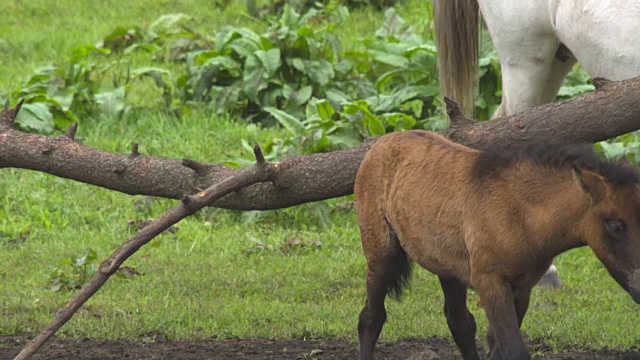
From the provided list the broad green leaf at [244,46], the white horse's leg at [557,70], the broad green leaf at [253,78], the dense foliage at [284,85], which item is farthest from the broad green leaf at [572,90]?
the broad green leaf at [244,46]

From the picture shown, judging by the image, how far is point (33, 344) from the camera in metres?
4.46

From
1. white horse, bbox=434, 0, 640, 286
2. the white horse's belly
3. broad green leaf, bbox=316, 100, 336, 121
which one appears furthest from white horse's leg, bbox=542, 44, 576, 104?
broad green leaf, bbox=316, 100, 336, 121

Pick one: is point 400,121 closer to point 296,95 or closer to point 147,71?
point 296,95

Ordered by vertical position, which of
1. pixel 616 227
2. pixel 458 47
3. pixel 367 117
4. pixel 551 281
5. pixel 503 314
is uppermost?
pixel 616 227

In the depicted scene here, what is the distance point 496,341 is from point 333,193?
1.39m

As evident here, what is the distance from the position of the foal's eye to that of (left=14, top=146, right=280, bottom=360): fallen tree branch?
1.66 meters

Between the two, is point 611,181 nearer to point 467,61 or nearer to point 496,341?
point 496,341

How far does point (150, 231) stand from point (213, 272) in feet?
7.79

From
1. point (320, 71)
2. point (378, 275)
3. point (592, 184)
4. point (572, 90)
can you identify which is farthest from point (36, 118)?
point (592, 184)

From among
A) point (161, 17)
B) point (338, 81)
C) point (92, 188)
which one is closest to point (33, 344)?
point (92, 188)

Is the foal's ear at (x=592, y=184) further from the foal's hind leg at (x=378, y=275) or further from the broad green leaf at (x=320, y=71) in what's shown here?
the broad green leaf at (x=320, y=71)

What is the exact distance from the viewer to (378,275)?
180 inches

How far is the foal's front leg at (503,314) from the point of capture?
393cm

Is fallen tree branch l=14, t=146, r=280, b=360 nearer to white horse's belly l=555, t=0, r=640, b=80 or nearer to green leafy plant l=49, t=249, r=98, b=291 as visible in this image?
white horse's belly l=555, t=0, r=640, b=80
